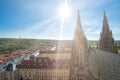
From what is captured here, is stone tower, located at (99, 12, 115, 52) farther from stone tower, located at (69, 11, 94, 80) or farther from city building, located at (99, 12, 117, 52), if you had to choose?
stone tower, located at (69, 11, 94, 80)

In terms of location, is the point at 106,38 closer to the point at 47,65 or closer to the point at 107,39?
the point at 107,39

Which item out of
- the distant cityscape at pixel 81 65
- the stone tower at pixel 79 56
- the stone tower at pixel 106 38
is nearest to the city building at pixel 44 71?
the distant cityscape at pixel 81 65

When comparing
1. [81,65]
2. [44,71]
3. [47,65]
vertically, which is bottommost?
[44,71]

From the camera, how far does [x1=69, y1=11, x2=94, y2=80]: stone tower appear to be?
1152 inches

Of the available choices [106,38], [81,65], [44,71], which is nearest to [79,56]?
[81,65]

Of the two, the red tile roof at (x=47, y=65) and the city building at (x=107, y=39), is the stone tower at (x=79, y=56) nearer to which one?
the city building at (x=107, y=39)

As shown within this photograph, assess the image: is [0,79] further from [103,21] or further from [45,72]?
[103,21]

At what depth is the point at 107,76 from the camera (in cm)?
2684

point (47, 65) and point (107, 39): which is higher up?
point (107, 39)

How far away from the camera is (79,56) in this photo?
2972 cm

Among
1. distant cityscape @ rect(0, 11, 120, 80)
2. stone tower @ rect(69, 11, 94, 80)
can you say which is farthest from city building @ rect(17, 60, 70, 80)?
stone tower @ rect(69, 11, 94, 80)

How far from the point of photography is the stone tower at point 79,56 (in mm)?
29250

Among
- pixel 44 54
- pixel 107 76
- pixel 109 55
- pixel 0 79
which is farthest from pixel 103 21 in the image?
pixel 44 54

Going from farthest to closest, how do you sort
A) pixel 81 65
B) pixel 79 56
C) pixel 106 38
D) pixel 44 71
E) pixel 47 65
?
pixel 47 65, pixel 44 71, pixel 106 38, pixel 81 65, pixel 79 56
